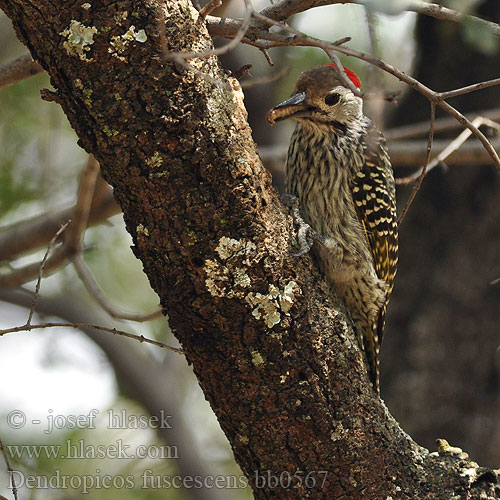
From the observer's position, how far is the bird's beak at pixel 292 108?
318 centimetres

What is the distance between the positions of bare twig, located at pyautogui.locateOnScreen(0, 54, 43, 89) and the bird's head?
1.08 m

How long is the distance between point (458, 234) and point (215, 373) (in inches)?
127

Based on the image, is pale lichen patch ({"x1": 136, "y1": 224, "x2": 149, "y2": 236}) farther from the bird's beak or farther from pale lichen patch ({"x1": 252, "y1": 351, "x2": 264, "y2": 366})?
the bird's beak

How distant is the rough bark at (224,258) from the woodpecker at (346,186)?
778 millimetres

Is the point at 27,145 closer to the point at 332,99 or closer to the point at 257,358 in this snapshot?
the point at 332,99

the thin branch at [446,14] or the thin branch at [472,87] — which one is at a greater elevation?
the thin branch at [446,14]

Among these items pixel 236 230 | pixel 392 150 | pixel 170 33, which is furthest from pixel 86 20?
pixel 392 150

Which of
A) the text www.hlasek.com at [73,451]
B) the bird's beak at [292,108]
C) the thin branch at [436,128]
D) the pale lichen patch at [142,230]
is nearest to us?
the pale lichen patch at [142,230]

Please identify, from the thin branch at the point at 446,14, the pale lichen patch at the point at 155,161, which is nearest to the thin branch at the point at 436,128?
the thin branch at the point at 446,14

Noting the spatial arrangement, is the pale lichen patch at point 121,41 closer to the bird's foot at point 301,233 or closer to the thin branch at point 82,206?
the bird's foot at point 301,233

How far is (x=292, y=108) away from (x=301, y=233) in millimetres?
1004

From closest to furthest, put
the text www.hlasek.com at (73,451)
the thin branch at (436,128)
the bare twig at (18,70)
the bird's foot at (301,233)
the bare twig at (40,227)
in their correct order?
the bird's foot at (301,233)
the bare twig at (18,70)
the bare twig at (40,227)
the thin branch at (436,128)
the text www.hlasek.com at (73,451)

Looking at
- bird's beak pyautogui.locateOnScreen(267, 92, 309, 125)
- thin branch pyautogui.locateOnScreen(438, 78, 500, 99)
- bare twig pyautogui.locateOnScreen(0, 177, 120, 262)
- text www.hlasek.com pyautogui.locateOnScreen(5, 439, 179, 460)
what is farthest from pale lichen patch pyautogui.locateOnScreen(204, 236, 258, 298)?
text www.hlasek.com pyautogui.locateOnScreen(5, 439, 179, 460)

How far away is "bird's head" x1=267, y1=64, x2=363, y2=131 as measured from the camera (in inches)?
128
